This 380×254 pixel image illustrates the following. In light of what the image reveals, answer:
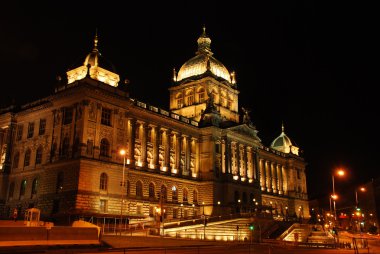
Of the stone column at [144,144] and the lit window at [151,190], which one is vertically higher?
the stone column at [144,144]

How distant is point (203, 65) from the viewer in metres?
97.4

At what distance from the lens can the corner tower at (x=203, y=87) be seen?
3679 inches

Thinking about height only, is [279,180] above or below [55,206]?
above

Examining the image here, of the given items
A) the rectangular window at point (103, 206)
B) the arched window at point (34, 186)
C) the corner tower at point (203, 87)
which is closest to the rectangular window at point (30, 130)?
the arched window at point (34, 186)

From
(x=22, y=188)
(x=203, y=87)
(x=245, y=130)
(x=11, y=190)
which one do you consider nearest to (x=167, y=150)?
(x=245, y=130)

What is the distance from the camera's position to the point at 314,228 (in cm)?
7456

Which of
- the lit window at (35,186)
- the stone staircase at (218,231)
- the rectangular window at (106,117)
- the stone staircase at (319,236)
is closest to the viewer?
the stone staircase at (218,231)

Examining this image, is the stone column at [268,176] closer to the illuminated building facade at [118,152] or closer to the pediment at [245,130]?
the illuminated building facade at [118,152]

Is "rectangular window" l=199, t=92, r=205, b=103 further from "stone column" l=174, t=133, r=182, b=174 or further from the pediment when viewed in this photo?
"stone column" l=174, t=133, r=182, b=174

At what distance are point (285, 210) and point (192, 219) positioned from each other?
5483 cm

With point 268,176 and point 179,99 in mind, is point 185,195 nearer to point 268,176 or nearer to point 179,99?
point 179,99

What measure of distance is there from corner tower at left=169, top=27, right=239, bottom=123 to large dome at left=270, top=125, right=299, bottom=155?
28.0 meters

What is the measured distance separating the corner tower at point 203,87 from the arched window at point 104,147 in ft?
106

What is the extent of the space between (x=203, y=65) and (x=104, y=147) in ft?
140
